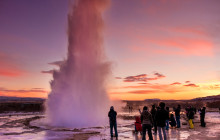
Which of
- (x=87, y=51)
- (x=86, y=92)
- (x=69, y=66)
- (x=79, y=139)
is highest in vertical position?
(x=87, y=51)

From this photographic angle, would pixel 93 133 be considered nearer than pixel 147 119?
No

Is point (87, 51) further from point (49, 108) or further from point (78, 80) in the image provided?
point (49, 108)

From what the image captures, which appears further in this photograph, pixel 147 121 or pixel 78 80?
pixel 78 80

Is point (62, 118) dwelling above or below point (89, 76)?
below

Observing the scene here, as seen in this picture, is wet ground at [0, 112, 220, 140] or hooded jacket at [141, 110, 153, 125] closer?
hooded jacket at [141, 110, 153, 125]

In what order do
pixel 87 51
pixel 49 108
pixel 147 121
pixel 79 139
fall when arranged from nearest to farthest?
pixel 147 121, pixel 79 139, pixel 49 108, pixel 87 51

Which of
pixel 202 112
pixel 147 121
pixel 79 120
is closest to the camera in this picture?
pixel 147 121

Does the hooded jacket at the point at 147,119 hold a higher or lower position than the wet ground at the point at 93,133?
higher

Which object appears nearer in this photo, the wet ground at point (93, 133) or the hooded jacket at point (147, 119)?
the hooded jacket at point (147, 119)

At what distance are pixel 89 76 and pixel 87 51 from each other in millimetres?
4086

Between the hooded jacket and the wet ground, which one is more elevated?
the hooded jacket

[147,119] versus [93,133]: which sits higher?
[147,119]

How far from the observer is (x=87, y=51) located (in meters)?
27.6

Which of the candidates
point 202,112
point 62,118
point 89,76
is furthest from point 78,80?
point 202,112
